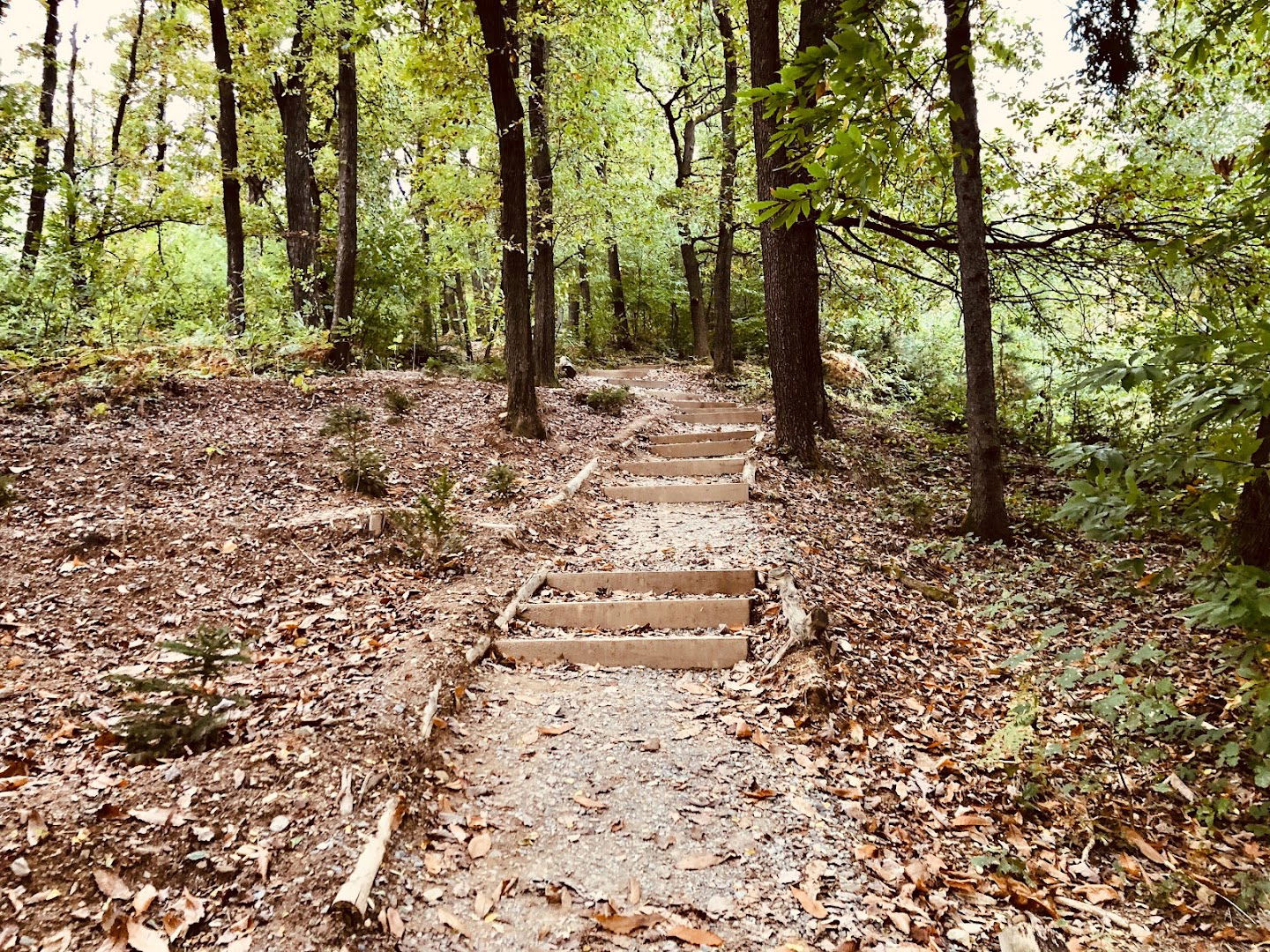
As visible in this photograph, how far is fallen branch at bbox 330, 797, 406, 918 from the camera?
2.58 m

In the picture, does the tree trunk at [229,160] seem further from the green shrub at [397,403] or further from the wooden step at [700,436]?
the wooden step at [700,436]

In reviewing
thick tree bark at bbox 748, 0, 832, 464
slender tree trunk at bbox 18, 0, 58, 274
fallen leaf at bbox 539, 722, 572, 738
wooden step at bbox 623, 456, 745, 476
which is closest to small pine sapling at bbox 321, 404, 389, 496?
wooden step at bbox 623, 456, 745, 476

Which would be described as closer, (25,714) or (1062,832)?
(1062,832)

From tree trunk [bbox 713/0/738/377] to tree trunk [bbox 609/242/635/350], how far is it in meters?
6.90

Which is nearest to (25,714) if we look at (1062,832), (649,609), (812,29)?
(649,609)

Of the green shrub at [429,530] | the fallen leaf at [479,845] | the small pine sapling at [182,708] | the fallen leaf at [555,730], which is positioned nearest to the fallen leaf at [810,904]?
the fallen leaf at [479,845]

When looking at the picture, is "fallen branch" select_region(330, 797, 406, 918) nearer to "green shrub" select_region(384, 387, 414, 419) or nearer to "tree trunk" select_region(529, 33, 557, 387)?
"green shrub" select_region(384, 387, 414, 419)

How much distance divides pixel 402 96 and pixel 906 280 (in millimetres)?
13220

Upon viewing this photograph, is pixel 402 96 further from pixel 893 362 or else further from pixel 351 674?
pixel 351 674

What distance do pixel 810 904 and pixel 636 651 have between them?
7.00 ft

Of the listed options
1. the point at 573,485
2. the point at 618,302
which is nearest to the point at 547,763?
the point at 573,485

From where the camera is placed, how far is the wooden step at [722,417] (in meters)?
12.0

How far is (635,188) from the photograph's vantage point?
599 inches

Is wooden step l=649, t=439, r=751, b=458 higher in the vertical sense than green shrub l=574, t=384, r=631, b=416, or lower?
lower
